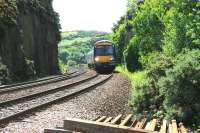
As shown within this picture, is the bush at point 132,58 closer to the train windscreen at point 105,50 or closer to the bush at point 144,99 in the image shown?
the train windscreen at point 105,50

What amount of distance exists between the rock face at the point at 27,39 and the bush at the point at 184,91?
74.9ft

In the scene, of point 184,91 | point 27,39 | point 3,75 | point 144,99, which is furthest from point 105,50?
point 184,91

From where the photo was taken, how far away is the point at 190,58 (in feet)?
39.6

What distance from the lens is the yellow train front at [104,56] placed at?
1920 inches

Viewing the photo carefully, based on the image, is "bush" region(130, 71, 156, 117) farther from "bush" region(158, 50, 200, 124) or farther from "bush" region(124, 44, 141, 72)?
"bush" region(124, 44, 141, 72)

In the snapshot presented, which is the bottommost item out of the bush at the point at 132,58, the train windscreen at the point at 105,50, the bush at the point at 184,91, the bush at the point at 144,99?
the bush at the point at 132,58

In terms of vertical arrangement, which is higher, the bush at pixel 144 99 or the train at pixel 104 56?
the bush at pixel 144 99

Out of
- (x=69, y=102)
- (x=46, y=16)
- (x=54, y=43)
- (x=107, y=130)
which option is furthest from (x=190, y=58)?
(x=54, y=43)

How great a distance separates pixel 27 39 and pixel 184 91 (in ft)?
144

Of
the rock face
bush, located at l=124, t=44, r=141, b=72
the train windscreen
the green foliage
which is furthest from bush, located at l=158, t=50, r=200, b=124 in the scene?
bush, located at l=124, t=44, r=141, b=72

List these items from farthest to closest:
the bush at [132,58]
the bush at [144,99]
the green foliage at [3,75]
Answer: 1. the bush at [132,58]
2. the green foliage at [3,75]
3. the bush at [144,99]

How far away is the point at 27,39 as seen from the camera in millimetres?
53688

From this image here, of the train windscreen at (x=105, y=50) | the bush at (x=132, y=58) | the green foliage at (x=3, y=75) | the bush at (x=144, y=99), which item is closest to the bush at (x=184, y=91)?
the bush at (x=144, y=99)

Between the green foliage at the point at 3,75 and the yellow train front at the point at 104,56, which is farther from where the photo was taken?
the yellow train front at the point at 104,56
